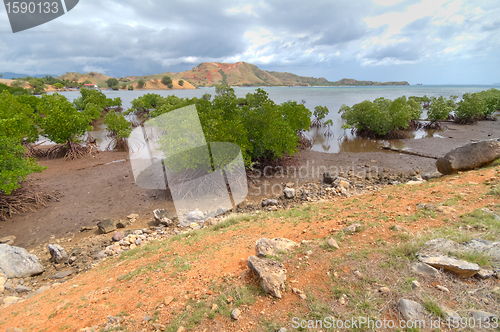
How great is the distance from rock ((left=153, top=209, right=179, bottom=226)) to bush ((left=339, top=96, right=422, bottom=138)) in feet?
69.2

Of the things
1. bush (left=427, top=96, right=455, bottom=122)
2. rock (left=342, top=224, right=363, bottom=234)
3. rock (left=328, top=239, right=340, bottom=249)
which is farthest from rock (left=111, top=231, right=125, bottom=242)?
bush (left=427, top=96, right=455, bottom=122)

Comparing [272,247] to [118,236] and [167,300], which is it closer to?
[167,300]

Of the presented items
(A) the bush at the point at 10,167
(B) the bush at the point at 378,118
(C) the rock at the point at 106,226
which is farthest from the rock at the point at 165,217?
(B) the bush at the point at 378,118

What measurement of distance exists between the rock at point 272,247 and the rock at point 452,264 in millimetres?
2211

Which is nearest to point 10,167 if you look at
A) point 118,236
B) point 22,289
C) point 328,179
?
point 118,236

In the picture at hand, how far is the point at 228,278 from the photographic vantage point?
13.7ft

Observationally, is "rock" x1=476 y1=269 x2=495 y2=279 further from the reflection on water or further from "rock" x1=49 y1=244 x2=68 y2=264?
the reflection on water

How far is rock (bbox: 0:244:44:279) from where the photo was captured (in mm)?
6289

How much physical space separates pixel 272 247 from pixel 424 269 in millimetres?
2516

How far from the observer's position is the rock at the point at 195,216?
936 centimetres

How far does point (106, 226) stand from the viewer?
8.58 meters

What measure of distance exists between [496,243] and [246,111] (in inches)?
483

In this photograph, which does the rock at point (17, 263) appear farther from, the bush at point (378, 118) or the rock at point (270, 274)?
the bush at point (378, 118)

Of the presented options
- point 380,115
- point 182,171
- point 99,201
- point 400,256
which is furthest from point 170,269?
point 380,115
